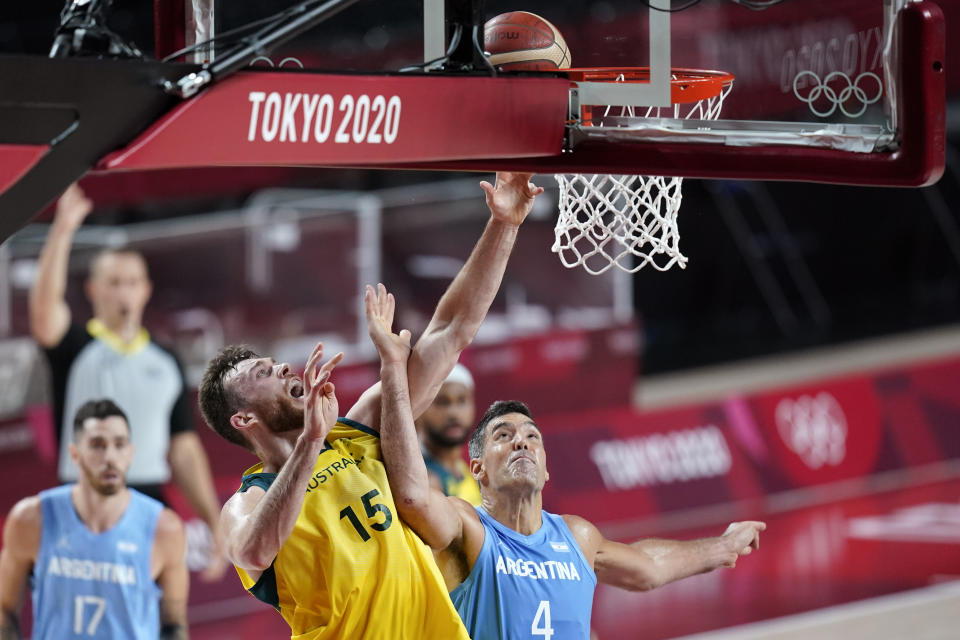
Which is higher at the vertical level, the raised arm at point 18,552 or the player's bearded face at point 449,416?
the player's bearded face at point 449,416

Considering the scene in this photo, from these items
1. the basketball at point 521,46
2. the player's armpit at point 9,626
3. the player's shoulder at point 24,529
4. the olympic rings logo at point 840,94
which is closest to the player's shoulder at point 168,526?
the player's shoulder at point 24,529

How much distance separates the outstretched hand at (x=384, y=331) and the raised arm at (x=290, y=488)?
1.26ft

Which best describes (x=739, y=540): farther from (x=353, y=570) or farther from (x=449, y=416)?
(x=449, y=416)

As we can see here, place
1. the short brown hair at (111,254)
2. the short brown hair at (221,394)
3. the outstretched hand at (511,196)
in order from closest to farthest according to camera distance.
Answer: the short brown hair at (221,394) < the outstretched hand at (511,196) < the short brown hair at (111,254)

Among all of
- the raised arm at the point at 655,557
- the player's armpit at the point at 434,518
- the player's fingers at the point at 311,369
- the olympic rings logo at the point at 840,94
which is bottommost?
the raised arm at the point at 655,557

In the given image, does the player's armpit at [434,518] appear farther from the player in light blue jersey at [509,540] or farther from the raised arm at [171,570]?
the raised arm at [171,570]

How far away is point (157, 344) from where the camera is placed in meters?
8.44

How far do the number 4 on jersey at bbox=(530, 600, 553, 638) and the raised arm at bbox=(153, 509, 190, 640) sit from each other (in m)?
2.48

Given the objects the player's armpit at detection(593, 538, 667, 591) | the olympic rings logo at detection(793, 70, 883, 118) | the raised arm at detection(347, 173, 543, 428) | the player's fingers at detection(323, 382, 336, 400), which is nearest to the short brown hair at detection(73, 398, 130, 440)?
the raised arm at detection(347, 173, 543, 428)

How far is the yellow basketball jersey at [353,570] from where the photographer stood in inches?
166

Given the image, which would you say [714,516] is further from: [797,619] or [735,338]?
[735,338]

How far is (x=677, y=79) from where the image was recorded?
4277 mm

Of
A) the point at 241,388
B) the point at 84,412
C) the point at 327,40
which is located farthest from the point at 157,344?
the point at 241,388

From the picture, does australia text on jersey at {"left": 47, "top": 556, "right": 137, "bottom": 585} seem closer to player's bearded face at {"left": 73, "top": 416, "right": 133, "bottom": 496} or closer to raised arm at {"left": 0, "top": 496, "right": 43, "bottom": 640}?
raised arm at {"left": 0, "top": 496, "right": 43, "bottom": 640}
